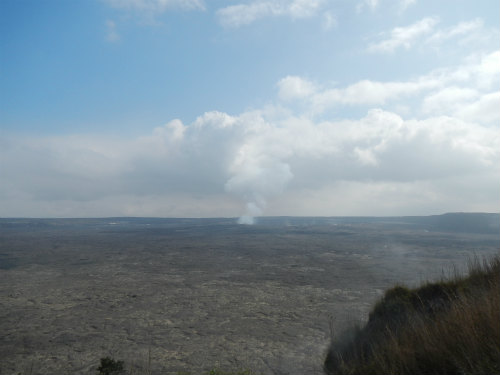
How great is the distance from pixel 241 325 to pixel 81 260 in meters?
25.4

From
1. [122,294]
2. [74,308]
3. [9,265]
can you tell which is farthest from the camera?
[9,265]

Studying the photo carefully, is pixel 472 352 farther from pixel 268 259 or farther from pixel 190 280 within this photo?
pixel 268 259

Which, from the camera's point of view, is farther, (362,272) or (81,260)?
(81,260)

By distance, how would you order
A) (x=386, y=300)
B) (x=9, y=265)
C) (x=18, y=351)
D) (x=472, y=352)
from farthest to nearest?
(x=9, y=265)
(x=18, y=351)
(x=386, y=300)
(x=472, y=352)

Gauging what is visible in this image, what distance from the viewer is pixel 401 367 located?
11.5 ft

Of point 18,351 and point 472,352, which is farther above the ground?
point 472,352

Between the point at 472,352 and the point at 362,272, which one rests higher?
the point at 472,352

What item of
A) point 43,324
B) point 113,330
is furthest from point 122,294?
point 113,330

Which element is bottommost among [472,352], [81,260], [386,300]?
[81,260]

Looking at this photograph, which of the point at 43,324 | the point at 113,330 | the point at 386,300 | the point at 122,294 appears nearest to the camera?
the point at 386,300

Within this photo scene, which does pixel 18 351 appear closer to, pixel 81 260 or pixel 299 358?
pixel 299 358

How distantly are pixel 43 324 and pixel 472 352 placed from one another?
13880 millimetres

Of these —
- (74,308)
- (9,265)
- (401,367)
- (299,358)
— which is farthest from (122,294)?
(9,265)

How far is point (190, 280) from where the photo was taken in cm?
2094
